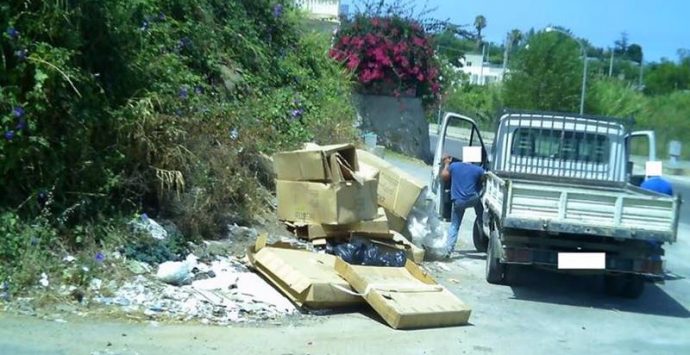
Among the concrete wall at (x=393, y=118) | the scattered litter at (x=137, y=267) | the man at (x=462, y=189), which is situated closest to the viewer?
the scattered litter at (x=137, y=267)

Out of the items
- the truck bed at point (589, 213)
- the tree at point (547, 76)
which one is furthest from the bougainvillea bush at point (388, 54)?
the tree at point (547, 76)

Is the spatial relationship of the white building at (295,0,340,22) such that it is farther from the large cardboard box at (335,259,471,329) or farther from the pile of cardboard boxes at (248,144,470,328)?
the large cardboard box at (335,259,471,329)

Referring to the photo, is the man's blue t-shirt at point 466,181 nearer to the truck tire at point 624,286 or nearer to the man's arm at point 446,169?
the man's arm at point 446,169

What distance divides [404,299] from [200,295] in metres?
1.93

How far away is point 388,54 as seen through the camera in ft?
83.2

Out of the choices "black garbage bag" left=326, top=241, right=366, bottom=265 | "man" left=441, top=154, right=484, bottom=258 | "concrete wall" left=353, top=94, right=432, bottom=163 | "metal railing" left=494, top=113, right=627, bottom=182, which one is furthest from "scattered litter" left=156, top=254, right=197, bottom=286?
"concrete wall" left=353, top=94, right=432, bottom=163

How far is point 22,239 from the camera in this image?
26.9ft

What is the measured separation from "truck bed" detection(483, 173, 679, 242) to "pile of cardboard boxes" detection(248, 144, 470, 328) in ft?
4.46

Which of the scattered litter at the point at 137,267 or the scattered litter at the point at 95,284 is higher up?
the scattered litter at the point at 137,267

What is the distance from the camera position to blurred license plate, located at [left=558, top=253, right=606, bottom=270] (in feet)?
32.0

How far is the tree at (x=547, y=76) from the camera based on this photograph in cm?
4516

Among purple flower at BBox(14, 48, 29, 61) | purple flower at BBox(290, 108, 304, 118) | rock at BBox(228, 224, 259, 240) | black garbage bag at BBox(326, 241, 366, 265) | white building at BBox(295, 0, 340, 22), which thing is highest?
white building at BBox(295, 0, 340, 22)

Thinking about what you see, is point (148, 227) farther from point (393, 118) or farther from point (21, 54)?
point (393, 118)

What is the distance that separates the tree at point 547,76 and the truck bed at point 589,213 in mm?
35764
